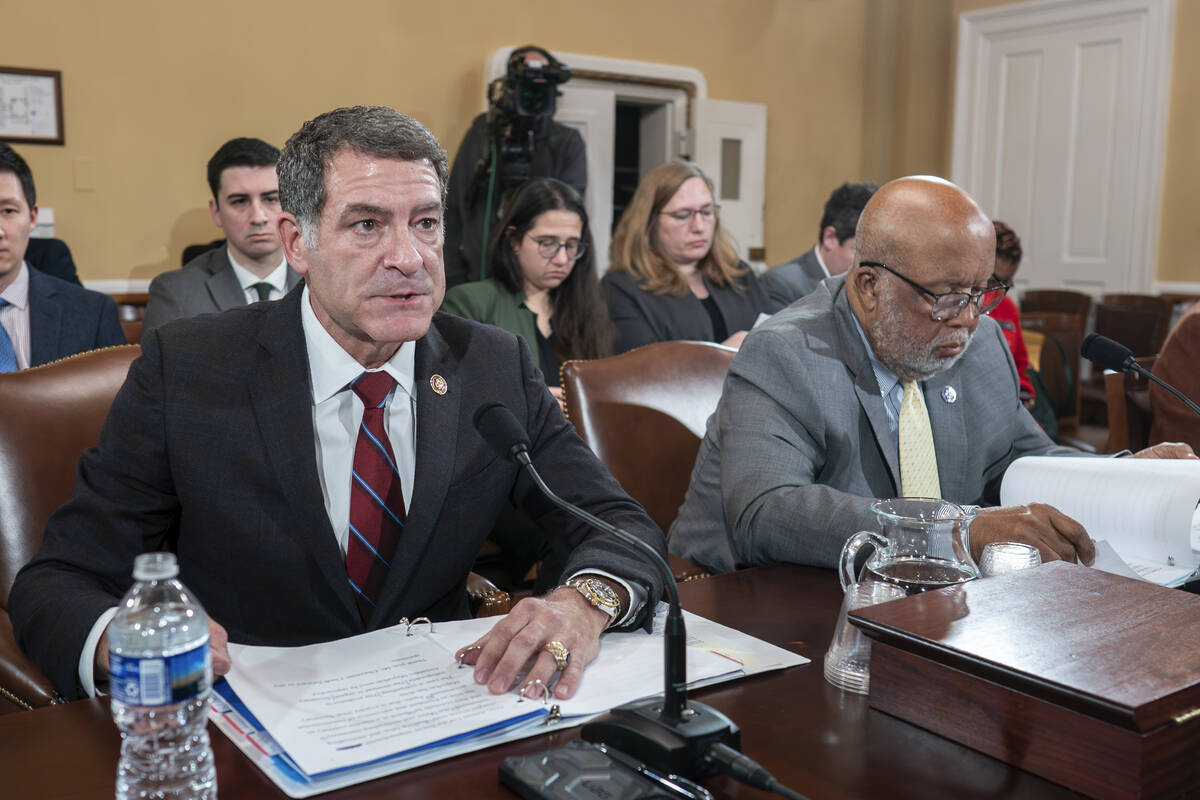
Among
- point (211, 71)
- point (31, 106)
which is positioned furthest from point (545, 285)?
point (31, 106)

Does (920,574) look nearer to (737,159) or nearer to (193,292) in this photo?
(193,292)

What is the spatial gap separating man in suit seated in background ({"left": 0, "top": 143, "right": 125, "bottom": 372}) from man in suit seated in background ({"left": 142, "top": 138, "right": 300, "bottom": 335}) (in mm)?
228

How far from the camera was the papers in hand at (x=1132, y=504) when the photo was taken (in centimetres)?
134

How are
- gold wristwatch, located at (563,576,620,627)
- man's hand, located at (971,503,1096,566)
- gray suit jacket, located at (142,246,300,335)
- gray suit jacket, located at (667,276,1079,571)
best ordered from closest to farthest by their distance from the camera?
gold wristwatch, located at (563,576,620,627) < man's hand, located at (971,503,1096,566) < gray suit jacket, located at (667,276,1079,571) < gray suit jacket, located at (142,246,300,335)

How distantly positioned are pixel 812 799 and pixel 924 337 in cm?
101

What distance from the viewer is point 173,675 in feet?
2.46

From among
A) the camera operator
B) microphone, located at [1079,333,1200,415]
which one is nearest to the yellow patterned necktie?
microphone, located at [1079,333,1200,415]

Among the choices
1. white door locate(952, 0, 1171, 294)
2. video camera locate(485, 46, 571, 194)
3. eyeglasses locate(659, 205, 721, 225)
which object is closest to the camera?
eyeglasses locate(659, 205, 721, 225)

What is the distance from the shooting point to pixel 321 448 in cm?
136

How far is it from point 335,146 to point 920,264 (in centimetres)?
88

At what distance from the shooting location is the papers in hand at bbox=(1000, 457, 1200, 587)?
1.34 metres

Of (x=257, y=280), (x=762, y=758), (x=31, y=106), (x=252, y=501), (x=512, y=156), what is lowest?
(x=762, y=758)

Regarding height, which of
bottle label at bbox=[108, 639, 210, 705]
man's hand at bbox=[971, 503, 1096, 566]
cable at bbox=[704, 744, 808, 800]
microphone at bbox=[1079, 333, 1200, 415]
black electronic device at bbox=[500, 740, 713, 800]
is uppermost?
microphone at bbox=[1079, 333, 1200, 415]

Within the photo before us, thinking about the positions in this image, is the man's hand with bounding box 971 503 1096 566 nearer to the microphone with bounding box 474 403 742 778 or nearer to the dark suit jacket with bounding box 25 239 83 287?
the microphone with bounding box 474 403 742 778
